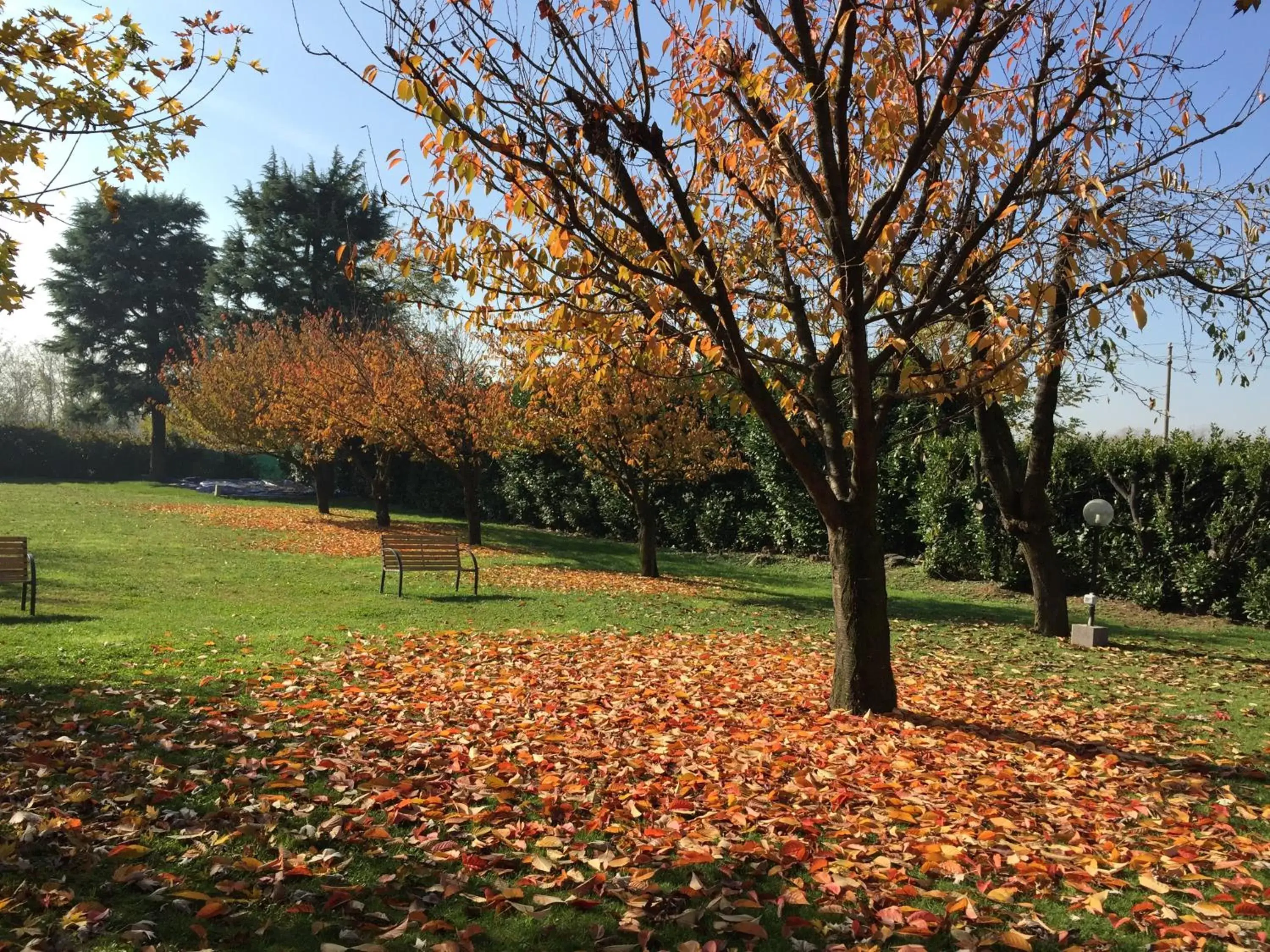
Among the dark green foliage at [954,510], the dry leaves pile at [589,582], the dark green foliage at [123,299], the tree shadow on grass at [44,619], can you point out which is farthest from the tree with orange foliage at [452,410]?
the dark green foliage at [123,299]

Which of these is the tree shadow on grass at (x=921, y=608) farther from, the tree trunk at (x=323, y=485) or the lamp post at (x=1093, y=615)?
the tree trunk at (x=323, y=485)

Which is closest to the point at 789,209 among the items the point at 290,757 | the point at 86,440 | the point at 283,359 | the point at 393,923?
the point at 290,757

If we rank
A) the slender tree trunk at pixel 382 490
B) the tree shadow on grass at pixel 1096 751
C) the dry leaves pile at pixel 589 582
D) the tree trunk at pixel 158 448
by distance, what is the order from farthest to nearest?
the tree trunk at pixel 158 448
the slender tree trunk at pixel 382 490
the dry leaves pile at pixel 589 582
the tree shadow on grass at pixel 1096 751

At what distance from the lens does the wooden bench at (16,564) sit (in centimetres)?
959

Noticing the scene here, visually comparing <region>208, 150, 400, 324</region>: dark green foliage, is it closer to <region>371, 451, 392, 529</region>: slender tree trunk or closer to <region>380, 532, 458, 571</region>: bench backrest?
<region>371, 451, 392, 529</region>: slender tree trunk

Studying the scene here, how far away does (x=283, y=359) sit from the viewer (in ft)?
84.0

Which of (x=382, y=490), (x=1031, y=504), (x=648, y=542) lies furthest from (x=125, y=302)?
(x=1031, y=504)

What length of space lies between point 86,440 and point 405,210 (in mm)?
41540

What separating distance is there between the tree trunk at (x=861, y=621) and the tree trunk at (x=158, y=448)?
4110 centimetres

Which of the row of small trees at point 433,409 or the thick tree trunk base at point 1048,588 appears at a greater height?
the row of small trees at point 433,409

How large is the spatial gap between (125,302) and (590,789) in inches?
1830

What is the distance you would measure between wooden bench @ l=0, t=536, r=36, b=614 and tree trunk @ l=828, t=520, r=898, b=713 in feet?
27.7

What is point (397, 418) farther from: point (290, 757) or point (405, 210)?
point (290, 757)

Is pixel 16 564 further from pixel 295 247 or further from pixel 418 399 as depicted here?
pixel 295 247
